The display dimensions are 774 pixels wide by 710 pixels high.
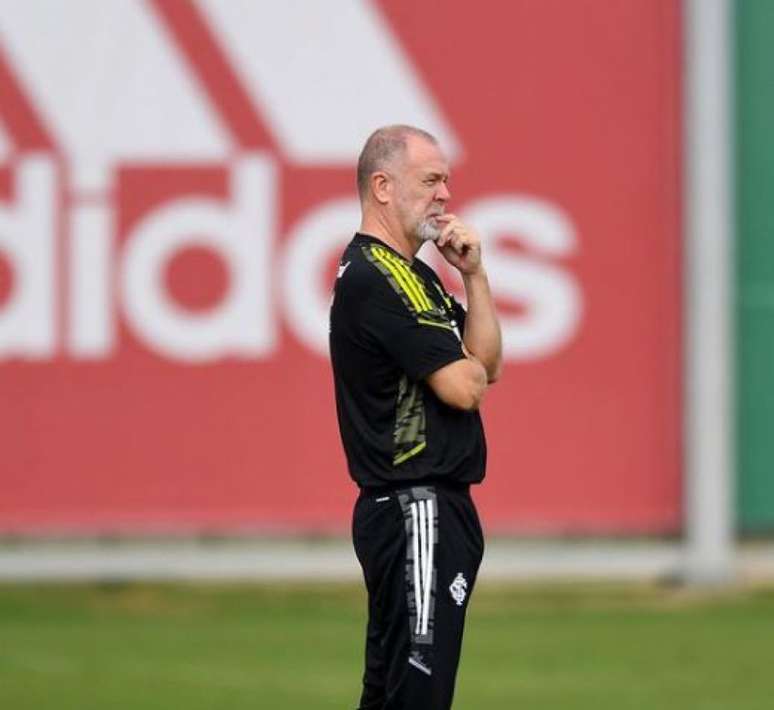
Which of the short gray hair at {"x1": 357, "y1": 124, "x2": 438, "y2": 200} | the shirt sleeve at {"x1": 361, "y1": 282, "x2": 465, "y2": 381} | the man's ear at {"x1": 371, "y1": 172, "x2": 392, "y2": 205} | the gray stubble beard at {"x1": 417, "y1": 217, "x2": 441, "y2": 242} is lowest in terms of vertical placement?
the shirt sleeve at {"x1": 361, "y1": 282, "x2": 465, "y2": 381}

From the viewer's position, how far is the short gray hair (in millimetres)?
6605

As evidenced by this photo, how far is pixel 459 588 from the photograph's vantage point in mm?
6547

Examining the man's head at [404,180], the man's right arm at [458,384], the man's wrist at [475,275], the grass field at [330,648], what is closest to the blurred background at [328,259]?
the grass field at [330,648]

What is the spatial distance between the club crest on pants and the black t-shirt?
0.27 m

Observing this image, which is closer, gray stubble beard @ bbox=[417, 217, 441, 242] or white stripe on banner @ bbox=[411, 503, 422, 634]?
white stripe on banner @ bbox=[411, 503, 422, 634]

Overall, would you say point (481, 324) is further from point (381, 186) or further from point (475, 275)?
point (381, 186)

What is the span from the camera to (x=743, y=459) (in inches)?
529

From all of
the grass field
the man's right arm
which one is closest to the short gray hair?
the man's right arm

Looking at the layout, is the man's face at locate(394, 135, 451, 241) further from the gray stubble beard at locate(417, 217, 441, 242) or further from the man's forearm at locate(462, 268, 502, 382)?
the man's forearm at locate(462, 268, 502, 382)

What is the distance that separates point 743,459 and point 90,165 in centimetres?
410

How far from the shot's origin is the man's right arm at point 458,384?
640 centimetres

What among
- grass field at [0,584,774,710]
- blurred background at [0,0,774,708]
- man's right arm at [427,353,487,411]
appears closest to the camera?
man's right arm at [427,353,487,411]

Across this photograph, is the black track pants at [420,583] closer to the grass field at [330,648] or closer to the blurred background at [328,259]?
the grass field at [330,648]

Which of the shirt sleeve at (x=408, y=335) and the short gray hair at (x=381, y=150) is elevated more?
the short gray hair at (x=381, y=150)
